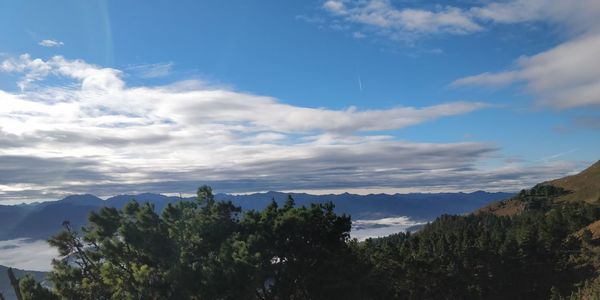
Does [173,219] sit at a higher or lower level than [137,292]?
higher

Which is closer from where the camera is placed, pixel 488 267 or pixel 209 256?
pixel 209 256

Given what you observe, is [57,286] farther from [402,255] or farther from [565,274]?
[565,274]

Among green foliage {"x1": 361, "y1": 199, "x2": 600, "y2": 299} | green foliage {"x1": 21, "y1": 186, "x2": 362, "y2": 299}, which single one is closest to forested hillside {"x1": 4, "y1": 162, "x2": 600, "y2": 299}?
green foliage {"x1": 21, "y1": 186, "x2": 362, "y2": 299}

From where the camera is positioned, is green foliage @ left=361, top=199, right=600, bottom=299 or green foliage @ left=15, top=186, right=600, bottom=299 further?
green foliage @ left=361, top=199, right=600, bottom=299

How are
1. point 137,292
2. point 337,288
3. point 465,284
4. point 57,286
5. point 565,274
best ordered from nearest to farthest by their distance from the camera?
point 137,292, point 57,286, point 337,288, point 465,284, point 565,274

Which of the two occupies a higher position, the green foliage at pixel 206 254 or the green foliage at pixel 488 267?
the green foliage at pixel 206 254

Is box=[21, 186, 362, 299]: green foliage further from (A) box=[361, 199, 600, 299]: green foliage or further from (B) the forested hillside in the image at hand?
(A) box=[361, 199, 600, 299]: green foliage

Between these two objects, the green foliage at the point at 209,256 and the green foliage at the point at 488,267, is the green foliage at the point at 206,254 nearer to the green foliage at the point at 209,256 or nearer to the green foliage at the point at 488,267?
the green foliage at the point at 209,256

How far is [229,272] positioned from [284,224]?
1135cm

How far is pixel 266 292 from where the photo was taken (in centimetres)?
4672

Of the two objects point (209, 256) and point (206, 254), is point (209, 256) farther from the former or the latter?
point (206, 254)

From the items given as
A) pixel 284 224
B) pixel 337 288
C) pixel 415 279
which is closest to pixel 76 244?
pixel 284 224

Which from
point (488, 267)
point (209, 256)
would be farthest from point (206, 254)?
point (488, 267)

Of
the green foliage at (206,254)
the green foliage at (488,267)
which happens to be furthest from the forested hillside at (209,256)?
the green foliage at (488,267)
